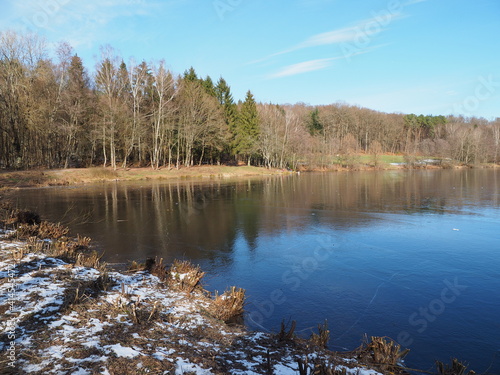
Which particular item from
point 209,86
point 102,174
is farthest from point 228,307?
point 209,86

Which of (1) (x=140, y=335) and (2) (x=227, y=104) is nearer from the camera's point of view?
(1) (x=140, y=335)

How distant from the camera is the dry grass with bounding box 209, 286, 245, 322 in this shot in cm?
638

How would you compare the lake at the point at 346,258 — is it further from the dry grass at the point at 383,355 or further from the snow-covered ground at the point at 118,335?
the snow-covered ground at the point at 118,335

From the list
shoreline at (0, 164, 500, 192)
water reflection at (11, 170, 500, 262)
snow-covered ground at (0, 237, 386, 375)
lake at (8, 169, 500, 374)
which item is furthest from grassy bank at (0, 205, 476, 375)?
shoreline at (0, 164, 500, 192)

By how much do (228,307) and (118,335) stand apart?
2.21m

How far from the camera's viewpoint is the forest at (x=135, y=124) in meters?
38.5

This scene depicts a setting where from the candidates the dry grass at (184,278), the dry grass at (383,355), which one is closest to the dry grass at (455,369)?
the dry grass at (383,355)

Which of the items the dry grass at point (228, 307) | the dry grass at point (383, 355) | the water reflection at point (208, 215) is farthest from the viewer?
the water reflection at point (208, 215)

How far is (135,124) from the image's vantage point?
44750 mm

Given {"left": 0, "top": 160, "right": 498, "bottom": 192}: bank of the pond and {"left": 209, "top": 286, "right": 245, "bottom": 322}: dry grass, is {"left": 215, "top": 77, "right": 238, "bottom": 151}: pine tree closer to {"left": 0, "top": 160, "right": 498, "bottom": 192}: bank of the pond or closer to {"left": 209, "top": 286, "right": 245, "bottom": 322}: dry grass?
{"left": 0, "top": 160, "right": 498, "bottom": 192}: bank of the pond

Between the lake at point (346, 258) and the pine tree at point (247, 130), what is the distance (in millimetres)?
38848

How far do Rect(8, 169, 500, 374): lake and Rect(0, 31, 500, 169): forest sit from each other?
22879 millimetres

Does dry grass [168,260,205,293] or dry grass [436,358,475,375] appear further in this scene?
dry grass [168,260,205,293]

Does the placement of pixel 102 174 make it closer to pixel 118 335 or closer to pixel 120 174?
pixel 120 174
